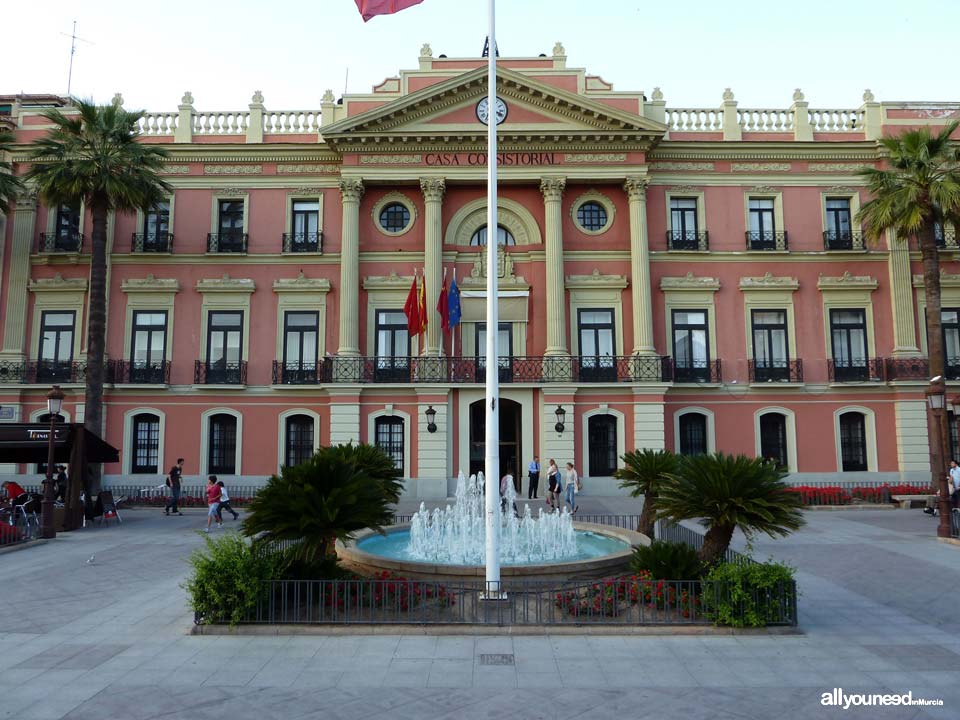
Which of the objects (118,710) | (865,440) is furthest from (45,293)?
(865,440)

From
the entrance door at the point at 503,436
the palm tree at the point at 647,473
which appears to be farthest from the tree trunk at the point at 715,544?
the entrance door at the point at 503,436

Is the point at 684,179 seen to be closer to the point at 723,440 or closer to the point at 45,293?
the point at 723,440

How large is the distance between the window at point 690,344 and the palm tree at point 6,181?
2745cm

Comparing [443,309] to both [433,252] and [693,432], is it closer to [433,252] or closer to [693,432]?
[433,252]

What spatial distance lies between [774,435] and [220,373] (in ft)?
77.5

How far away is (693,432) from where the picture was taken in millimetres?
29219

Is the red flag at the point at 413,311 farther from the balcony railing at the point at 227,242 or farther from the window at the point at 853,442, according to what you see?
A: the window at the point at 853,442

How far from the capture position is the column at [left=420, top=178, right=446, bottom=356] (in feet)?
92.9

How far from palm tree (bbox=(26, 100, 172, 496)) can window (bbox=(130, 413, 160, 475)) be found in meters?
3.44

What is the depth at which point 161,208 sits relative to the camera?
30438 mm

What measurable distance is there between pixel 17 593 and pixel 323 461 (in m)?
6.31

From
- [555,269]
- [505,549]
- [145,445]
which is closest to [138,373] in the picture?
[145,445]

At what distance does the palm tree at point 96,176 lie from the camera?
80.2ft

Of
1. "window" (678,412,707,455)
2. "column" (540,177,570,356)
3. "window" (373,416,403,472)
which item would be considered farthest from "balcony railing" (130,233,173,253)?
"window" (678,412,707,455)
